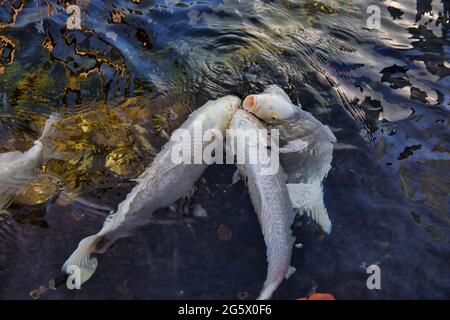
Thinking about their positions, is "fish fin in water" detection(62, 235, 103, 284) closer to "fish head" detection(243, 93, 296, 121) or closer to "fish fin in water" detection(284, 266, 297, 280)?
"fish fin in water" detection(284, 266, 297, 280)

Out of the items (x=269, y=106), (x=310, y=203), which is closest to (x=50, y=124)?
(x=269, y=106)

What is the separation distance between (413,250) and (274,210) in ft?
5.06

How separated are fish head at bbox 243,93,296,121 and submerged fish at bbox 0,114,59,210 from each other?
2.44m

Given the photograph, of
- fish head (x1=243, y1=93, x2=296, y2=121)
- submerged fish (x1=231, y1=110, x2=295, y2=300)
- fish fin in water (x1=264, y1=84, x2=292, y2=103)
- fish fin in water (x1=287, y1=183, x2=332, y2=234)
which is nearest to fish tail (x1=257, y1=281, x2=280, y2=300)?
submerged fish (x1=231, y1=110, x2=295, y2=300)

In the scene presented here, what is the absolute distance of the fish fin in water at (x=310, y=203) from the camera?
451 cm

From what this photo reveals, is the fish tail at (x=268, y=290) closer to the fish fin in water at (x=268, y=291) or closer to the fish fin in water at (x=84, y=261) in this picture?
the fish fin in water at (x=268, y=291)

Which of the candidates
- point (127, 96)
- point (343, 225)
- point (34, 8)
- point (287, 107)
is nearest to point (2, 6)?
point (34, 8)

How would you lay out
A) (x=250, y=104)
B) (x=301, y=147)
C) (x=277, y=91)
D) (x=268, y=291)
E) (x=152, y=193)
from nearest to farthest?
(x=268, y=291) → (x=152, y=193) → (x=301, y=147) → (x=250, y=104) → (x=277, y=91)

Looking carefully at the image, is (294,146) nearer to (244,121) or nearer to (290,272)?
(244,121)

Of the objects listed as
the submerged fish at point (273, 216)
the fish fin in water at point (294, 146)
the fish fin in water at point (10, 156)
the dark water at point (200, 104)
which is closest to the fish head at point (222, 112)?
the submerged fish at point (273, 216)

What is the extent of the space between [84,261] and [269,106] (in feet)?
8.63

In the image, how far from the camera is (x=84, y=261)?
4.09m

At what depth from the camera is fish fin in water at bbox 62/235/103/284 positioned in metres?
4.02

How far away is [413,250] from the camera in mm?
4500
